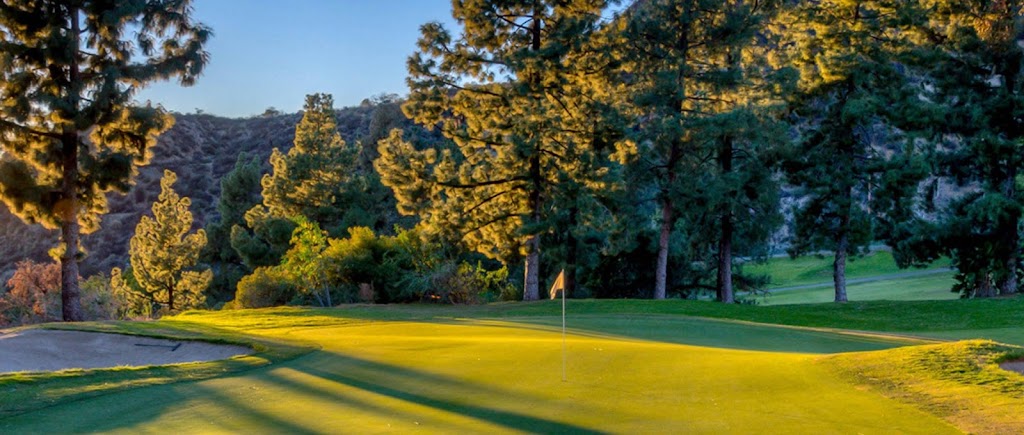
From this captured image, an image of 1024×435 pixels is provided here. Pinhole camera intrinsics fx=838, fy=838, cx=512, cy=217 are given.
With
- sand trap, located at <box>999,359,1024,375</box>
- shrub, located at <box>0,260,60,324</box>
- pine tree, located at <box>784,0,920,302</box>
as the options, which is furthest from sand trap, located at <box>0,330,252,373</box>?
pine tree, located at <box>784,0,920,302</box>

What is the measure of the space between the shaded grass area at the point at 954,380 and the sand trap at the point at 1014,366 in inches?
2.8

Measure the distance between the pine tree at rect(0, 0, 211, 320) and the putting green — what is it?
1571 cm

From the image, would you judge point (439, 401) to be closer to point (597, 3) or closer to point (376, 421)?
point (376, 421)

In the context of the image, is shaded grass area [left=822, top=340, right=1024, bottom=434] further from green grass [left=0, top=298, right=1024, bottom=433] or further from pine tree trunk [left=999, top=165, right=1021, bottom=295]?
pine tree trunk [left=999, top=165, right=1021, bottom=295]

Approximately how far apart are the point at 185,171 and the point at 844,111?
73.3 meters

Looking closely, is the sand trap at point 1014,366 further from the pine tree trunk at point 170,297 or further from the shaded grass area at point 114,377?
the pine tree trunk at point 170,297

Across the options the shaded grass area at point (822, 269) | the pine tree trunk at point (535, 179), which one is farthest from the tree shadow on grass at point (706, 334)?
the shaded grass area at point (822, 269)

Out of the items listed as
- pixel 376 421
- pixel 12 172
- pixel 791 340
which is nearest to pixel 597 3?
pixel 791 340

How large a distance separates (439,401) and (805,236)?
2668 cm

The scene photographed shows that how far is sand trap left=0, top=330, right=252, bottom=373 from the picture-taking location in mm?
15461

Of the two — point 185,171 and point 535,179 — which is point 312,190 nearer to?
point 535,179

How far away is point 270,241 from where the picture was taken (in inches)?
1957

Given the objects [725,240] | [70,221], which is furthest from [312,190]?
[725,240]

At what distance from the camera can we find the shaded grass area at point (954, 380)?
23.9ft
